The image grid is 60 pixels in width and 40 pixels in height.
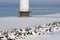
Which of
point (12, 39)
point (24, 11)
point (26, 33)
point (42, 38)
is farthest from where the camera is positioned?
point (24, 11)

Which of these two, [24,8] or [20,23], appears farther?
[24,8]

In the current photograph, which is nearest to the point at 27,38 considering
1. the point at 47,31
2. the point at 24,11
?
the point at 47,31

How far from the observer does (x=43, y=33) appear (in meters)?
8.89

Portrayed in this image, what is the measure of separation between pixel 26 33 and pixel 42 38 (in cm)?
98

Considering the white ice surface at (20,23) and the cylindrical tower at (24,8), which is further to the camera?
the cylindrical tower at (24,8)

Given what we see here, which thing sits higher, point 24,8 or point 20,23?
point 24,8

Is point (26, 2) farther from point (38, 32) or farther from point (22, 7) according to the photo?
point (38, 32)

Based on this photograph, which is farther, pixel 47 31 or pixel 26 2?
pixel 26 2

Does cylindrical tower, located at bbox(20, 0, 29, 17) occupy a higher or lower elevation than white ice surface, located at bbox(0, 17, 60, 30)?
higher

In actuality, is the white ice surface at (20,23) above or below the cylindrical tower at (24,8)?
below

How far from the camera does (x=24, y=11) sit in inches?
715

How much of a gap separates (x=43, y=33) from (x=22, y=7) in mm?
9791

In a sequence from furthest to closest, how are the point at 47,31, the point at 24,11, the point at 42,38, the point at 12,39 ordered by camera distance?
the point at 24,11 → the point at 47,31 → the point at 42,38 → the point at 12,39

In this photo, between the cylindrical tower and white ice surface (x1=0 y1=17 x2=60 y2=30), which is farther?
the cylindrical tower
